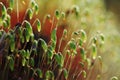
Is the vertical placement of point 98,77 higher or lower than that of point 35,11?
lower

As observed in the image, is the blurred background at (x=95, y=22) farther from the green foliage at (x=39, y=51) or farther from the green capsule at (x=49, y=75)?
the green capsule at (x=49, y=75)

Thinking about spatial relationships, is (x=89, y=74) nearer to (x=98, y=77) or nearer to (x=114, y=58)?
(x=98, y=77)

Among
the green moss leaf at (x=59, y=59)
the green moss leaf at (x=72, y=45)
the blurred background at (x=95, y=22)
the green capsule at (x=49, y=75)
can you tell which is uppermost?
the blurred background at (x=95, y=22)

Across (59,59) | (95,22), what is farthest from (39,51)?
(95,22)

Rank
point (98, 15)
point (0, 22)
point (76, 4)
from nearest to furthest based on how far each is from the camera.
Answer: point (0, 22)
point (76, 4)
point (98, 15)

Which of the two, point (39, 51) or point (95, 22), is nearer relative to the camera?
point (39, 51)

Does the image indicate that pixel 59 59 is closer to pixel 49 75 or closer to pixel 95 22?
pixel 49 75

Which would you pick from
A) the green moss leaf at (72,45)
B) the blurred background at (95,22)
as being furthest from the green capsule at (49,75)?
the blurred background at (95,22)

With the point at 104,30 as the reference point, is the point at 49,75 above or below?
below

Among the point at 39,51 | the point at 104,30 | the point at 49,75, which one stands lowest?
the point at 49,75

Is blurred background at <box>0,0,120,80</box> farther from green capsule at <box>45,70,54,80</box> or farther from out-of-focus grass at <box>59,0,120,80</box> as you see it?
green capsule at <box>45,70,54,80</box>

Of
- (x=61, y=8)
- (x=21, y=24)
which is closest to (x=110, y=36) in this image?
(x=61, y=8)
